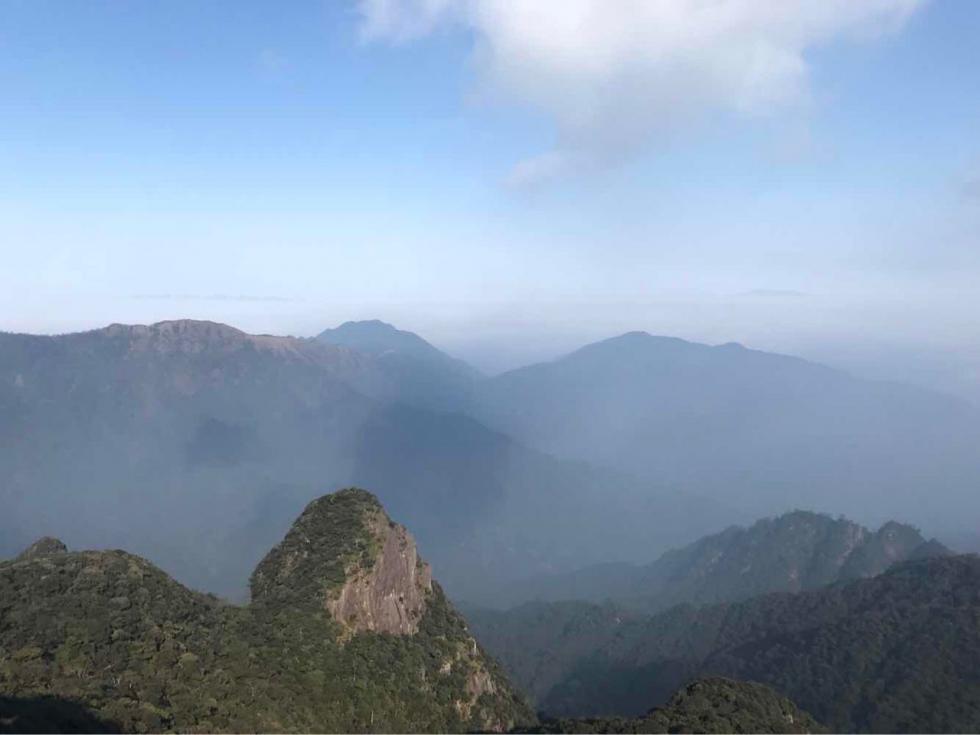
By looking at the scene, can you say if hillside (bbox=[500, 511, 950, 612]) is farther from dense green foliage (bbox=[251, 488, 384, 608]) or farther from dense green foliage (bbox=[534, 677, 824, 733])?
dense green foliage (bbox=[251, 488, 384, 608])

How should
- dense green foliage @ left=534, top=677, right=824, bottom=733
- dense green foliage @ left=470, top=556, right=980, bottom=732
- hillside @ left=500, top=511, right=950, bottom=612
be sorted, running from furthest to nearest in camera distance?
1. hillside @ left=500, top=511, right=950, bottom=612
2. dense green foliage @ left=470, top=556, right=980, bottom=732
3. dense green foliage @ left=534, top=677, right=824, bottom=733

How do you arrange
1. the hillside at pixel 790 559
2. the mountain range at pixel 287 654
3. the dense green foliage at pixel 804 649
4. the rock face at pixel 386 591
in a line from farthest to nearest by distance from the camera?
the hillside at pixel 790 559, the dense green foliage at pixel 804 649, the rock face at pixel 386 591, the mountain range at pixel 287 654

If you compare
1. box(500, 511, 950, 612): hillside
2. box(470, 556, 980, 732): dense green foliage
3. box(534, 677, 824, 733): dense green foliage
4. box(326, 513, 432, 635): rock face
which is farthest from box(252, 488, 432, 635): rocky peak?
box(500, 511, 950, 612): hillside

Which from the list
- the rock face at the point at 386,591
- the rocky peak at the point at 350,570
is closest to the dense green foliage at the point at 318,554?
the rocky peak at the point at 350,570

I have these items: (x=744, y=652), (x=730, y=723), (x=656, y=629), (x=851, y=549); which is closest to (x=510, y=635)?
(x=656, y=629)

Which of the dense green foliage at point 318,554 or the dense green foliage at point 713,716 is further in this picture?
the dense green foliage at point 318,554

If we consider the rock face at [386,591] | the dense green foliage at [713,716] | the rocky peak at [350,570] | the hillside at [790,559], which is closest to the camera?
the dense green foliage at [713,716]

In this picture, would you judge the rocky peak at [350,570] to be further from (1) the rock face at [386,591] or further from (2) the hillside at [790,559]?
(2) the hillside at [790,559]
